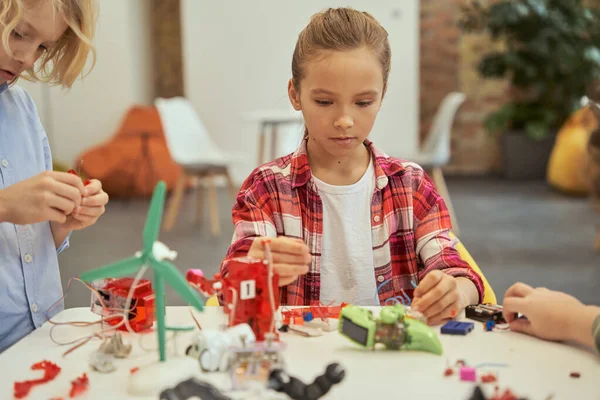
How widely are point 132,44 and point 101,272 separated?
19.3ft

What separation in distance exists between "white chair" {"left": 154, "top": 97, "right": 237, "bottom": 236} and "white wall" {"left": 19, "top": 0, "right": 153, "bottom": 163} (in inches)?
Result: 56.2

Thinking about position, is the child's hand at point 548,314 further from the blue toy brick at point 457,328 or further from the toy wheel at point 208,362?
the toy wheel at point 208,362

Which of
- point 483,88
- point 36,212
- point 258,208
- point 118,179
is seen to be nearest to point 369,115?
point 258,208

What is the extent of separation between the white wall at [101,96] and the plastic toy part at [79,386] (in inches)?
222

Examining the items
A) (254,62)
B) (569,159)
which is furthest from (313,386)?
(254,62)

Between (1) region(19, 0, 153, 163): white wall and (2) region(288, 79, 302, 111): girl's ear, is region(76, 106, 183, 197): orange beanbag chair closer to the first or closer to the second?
(1) region(19, 0, 153, 163): white wall

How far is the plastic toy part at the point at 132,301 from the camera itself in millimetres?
1118

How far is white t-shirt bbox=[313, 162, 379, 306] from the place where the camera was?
149 cm

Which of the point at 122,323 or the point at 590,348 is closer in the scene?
the point at 590,348

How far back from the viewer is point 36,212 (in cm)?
105

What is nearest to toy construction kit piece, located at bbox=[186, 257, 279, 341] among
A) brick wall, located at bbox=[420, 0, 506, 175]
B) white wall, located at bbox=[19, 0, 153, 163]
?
white wall, located at bbox=[19, 0, 153, 163]

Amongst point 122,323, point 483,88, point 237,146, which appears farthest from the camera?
point 483,88

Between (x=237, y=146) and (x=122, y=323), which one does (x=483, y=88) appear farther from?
(x=122, y=323)

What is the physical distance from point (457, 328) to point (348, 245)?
45 cm
